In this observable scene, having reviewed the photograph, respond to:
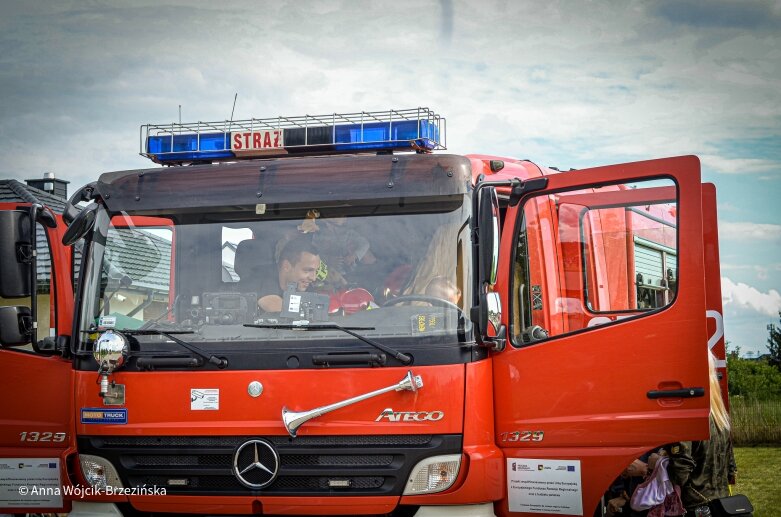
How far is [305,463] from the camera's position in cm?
496

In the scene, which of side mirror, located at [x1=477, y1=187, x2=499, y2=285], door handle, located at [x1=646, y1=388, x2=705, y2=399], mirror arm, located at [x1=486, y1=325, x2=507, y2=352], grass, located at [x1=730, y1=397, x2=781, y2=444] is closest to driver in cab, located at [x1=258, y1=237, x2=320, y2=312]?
side mirror, located at [x1=477, y1=187, x2=499, y2=285]

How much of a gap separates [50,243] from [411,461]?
3.00m

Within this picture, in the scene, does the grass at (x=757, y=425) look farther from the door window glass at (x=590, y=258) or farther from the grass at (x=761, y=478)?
the door window glass at (x=590, y=258)

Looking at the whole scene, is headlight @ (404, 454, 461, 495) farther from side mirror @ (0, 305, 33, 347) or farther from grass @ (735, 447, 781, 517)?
grass @ (735, 447, 781, 517)

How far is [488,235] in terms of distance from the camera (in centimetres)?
484

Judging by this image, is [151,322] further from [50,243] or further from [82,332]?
[50,243]

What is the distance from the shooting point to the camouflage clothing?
5.45 m

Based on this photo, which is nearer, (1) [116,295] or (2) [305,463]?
(2) [305,463]

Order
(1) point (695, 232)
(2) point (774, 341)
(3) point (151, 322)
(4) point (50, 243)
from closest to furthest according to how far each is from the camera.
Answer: (1) point (695, 232), (3) point (151, 322), (4) point (50, 243), (2) point (774, 341)

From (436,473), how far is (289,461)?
82cm

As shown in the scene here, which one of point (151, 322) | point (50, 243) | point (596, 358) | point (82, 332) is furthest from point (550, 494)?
point (50, 243)

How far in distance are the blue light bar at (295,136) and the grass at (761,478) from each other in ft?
22.5

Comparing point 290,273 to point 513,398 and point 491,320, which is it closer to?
point 491,320

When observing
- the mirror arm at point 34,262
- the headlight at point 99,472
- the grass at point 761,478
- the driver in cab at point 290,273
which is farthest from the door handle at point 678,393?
the grass at point 761,478
